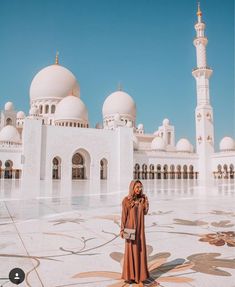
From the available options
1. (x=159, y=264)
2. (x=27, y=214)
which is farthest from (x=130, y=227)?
(x=27, y=214)

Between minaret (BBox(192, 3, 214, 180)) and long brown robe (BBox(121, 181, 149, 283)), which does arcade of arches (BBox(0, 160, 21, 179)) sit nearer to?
minaret (BBox(192, 3, 214, 180))

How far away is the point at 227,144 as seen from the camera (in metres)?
30.4

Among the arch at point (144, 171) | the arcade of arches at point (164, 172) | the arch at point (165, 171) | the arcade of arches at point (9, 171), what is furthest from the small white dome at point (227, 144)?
the arcade of arches at point (9, 171)

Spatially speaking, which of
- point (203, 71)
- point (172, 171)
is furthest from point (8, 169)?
point (203, 71)

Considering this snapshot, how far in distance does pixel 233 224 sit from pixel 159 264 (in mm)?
2186

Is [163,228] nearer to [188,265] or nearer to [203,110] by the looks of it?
[188,265]

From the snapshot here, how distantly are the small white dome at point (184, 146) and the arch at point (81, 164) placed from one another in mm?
12975

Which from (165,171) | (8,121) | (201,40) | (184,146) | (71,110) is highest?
(201,40)

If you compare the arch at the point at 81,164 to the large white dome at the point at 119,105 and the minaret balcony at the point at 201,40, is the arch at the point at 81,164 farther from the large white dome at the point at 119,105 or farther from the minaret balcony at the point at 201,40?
the minaret balcony at the point at 201,40

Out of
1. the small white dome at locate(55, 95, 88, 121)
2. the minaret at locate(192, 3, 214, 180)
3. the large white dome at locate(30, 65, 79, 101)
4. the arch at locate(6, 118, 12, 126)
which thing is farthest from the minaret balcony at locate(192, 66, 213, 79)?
the arch at locate(6, 118, 12, 126)

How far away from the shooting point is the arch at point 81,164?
74.0 ft

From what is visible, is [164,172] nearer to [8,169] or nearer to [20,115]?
[8,169]

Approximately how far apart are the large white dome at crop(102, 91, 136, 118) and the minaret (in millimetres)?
7422

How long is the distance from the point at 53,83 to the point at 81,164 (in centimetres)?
848
